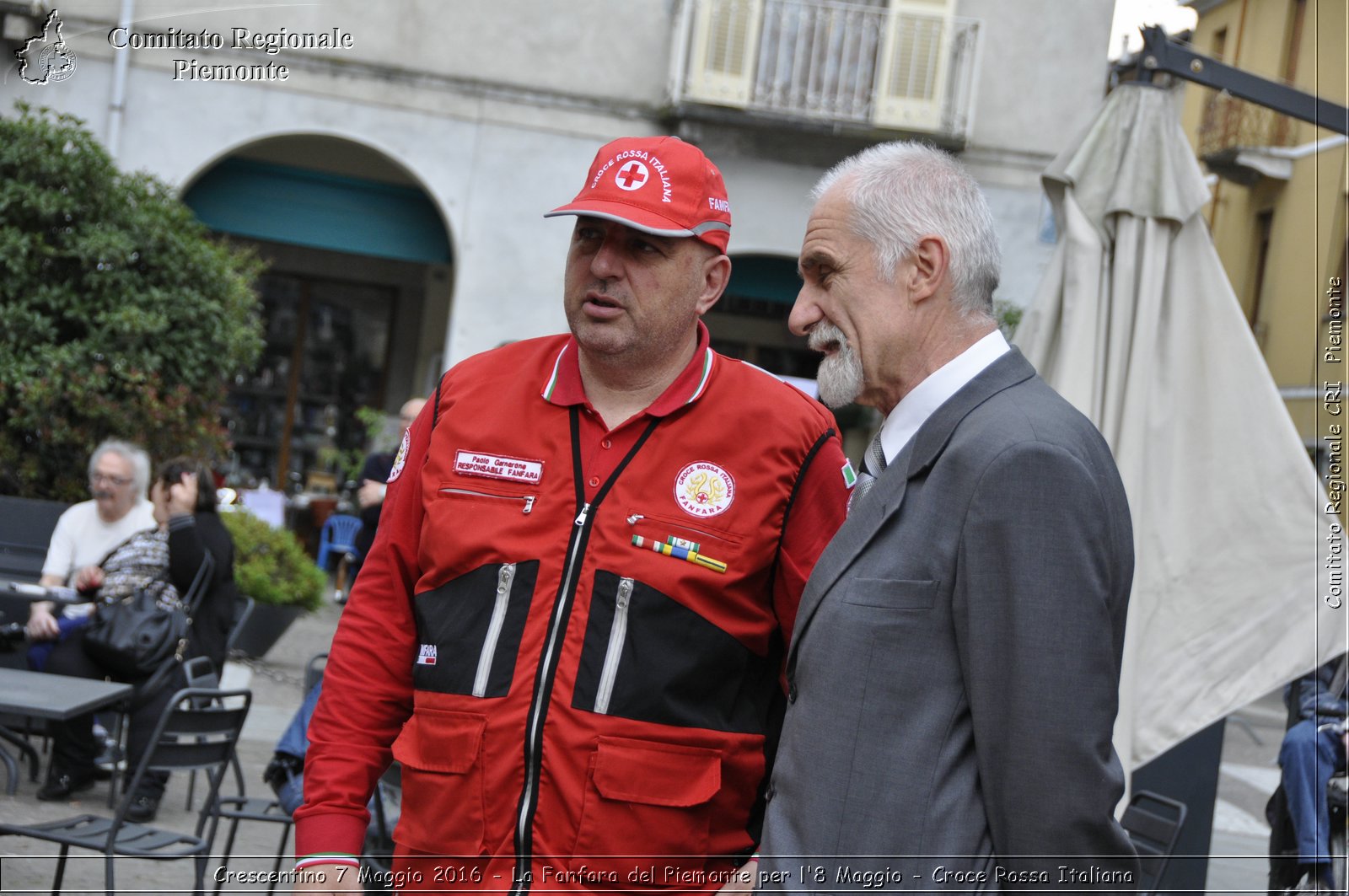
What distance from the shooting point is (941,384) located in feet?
6.73

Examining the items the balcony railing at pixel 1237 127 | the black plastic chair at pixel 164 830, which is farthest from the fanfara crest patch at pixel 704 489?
the balcony railing at pixel 1237 127

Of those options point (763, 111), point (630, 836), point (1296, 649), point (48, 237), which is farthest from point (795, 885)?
point (763, 111)

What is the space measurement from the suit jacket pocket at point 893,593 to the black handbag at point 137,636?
585 centimetres

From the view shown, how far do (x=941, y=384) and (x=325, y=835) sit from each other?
4.36ft

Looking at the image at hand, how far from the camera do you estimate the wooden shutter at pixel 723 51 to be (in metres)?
14.2

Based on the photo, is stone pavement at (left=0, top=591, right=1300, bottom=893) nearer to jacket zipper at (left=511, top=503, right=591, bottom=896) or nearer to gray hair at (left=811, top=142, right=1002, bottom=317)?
jacket zipper at (left=511, top=503, right=591, bottom=896)

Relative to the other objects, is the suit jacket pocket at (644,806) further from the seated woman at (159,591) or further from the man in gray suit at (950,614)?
the seated woman at (159,591)

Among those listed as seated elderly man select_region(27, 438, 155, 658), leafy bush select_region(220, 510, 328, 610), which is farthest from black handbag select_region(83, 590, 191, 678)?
leafy bush select_region(220, 510, 328, 610)

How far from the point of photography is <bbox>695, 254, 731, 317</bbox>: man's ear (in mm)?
2584

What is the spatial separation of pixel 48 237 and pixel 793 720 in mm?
9829

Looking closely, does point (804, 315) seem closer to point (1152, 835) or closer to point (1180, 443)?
point (1180, 443)

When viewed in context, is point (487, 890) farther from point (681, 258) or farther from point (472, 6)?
point (472, 6)

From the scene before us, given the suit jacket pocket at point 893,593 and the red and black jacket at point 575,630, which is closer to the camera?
the suit jacket pocket at point 893,593

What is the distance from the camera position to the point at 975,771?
181 centimetres
